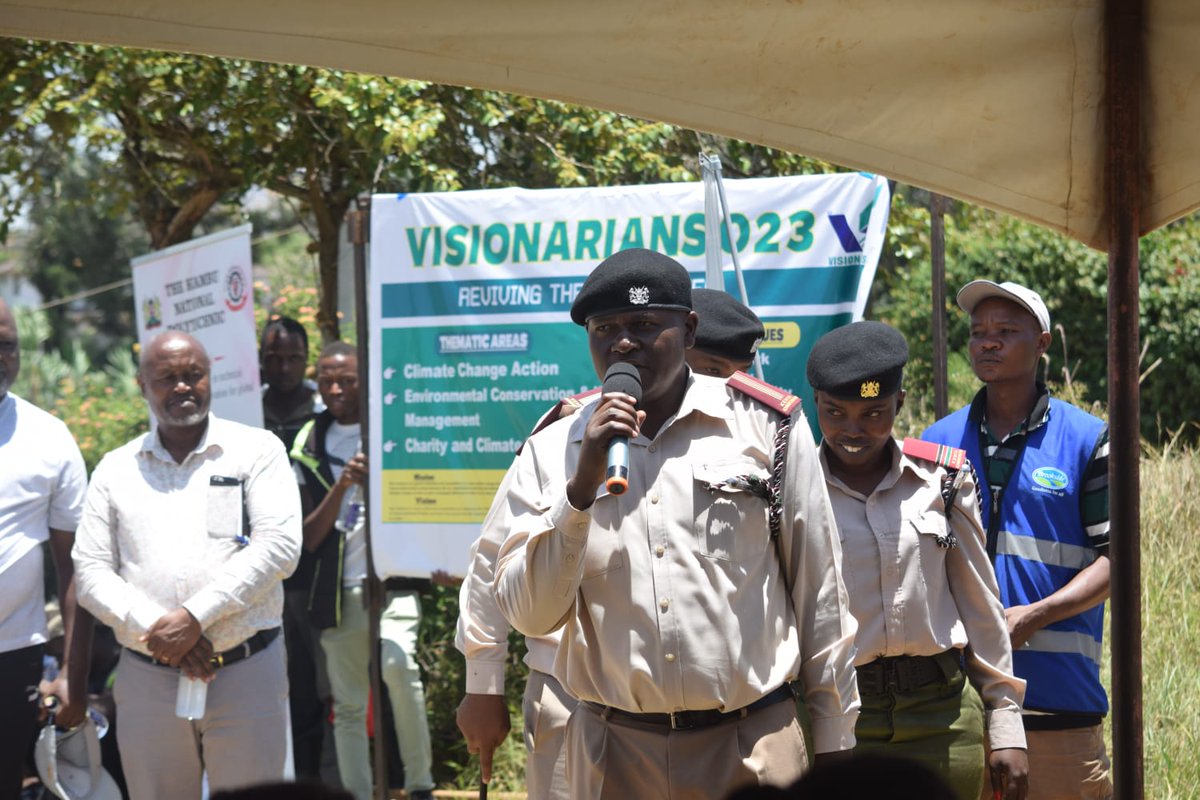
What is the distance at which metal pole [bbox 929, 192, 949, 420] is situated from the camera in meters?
5.43

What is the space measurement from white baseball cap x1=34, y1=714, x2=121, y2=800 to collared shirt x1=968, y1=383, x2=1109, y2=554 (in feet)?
12.6

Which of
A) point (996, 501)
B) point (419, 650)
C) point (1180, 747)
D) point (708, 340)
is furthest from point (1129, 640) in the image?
point (419, 650)

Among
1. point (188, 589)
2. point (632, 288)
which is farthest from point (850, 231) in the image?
point (188, 589)

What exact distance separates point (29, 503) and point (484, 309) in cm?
207

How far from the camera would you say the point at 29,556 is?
5359 millimetres

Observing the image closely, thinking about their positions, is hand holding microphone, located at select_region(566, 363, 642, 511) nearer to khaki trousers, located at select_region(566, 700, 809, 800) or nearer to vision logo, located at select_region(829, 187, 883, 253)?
khaki trousers, located at select_region(566, 700, 809, 800)

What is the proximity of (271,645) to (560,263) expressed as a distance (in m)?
2.04

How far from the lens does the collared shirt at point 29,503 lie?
5.29 meters

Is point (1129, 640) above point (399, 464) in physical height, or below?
below

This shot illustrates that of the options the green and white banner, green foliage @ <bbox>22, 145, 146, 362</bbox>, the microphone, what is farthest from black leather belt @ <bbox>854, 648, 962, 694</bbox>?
green foliage @ <bbox>22, 145, 146, 362</bbox>

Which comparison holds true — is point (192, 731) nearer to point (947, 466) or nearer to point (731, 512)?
point (731, 512)

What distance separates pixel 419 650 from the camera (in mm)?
7672

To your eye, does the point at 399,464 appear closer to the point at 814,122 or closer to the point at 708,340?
the point at 708,340

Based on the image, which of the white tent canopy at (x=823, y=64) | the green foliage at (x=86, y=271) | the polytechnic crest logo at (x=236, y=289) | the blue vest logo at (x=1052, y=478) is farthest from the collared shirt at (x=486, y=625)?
the green foliage at (x=86, y=271)
